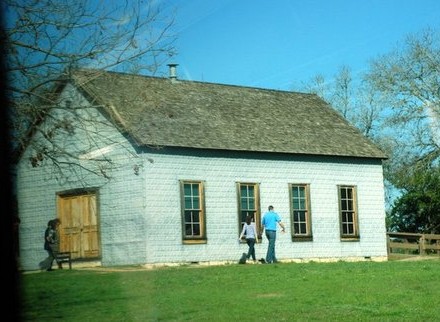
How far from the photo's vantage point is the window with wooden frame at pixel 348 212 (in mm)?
30984

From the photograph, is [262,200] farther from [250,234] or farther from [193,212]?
[193,212]

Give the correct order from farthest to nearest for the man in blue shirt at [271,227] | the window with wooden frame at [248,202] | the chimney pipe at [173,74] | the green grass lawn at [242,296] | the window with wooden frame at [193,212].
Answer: the chimney pipe at [173,74]
the window with wooden frame at [248,202]
the window with wooden frame at [193,212]
the man in blue shirt at [271,227]
the green grass lawn at [242,296]

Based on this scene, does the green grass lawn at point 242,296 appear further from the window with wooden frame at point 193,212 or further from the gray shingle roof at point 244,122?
the window with wooden frame at point 193,212

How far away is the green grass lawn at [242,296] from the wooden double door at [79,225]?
6.33m

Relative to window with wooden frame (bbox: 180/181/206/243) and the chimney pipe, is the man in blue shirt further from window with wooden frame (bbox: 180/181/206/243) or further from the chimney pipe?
the chimney pipe

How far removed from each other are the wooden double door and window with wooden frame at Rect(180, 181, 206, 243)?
2.87 meters

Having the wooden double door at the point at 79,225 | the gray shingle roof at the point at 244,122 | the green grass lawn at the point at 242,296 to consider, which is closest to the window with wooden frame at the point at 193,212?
the gray shingle roof at the point at 244,122

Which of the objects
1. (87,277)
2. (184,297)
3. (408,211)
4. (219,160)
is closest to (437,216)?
(408,211)

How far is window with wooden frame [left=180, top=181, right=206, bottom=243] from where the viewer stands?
26391 mm

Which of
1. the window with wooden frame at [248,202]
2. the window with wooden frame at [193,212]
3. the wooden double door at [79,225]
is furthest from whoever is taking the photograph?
the window with wooden frame at [248,202]

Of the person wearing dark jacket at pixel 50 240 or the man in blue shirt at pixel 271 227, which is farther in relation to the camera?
the man in blue shirt at pixel 271 227

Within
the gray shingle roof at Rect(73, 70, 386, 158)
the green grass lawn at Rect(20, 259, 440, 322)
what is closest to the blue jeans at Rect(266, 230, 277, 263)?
the gray shingle roof at Rect(73, 70, 386, 158)

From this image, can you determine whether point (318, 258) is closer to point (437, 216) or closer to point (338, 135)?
point (338, 135)

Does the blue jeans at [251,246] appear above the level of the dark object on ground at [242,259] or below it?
above
